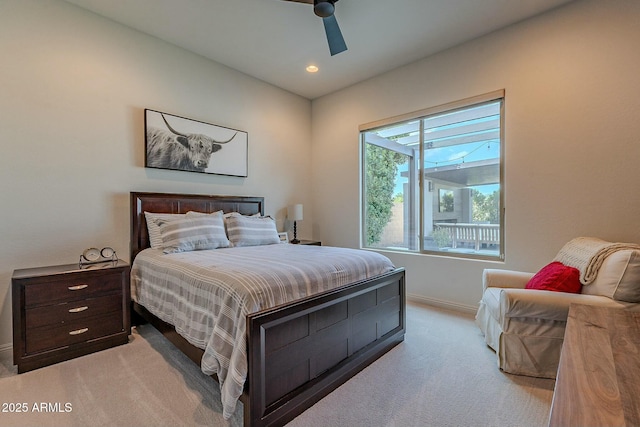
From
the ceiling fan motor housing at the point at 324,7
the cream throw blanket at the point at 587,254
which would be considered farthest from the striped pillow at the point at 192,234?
the cream throw blanket at the point at 587,254

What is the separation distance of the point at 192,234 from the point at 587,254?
347cm

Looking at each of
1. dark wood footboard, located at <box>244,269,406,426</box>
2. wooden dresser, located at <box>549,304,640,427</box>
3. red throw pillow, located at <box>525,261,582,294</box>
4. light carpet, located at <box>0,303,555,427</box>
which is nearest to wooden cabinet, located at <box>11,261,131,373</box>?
light carpet, located at <box>0,303,555,427</box>

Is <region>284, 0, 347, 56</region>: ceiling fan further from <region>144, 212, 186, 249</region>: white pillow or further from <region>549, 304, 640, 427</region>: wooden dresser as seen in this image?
<region>549, 304, 640, 427</region>: wooden dresser

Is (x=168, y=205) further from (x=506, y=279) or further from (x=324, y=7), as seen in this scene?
(x=506, y=279)

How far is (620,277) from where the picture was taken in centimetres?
194

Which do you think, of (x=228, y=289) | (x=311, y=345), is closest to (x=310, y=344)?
(x=311, y=345)

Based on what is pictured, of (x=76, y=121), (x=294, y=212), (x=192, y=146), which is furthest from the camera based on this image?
(x=294, y=212)

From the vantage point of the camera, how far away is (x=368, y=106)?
14.3ft

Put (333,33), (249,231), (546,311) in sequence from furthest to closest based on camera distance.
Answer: (249,231) < (333,33) < (546,311)

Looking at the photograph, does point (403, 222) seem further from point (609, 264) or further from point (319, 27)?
point (319, 27)

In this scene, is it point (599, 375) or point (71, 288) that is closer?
point (599, 375)

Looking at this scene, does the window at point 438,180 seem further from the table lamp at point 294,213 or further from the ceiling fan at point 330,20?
the ceiling fan at point 330,20

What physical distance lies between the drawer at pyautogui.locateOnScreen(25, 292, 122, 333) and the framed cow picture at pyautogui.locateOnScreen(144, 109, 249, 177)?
1.51 m

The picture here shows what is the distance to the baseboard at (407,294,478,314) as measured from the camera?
11.2 feet
